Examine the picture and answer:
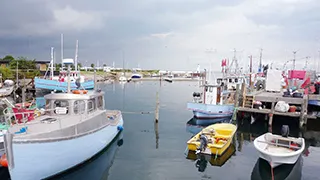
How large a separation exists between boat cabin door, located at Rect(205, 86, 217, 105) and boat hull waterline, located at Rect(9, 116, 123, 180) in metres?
15.5

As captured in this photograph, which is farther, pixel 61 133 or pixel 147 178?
pixel 147 178

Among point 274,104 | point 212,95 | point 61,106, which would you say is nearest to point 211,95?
point 212,95

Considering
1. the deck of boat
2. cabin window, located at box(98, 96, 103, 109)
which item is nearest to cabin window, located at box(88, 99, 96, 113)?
the deck of boat

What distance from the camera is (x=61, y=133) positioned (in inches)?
402

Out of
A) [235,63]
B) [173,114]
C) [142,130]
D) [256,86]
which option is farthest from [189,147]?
[235,63]

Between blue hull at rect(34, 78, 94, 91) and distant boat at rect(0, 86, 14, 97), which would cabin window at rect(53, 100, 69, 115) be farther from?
distant boat at rect(0, 86, 14, 97)

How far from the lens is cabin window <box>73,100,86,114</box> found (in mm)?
12734

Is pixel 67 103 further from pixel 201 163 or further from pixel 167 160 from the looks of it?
pixel 201 163

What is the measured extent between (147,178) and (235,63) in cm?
3569

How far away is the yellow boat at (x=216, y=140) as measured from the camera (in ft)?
46.0

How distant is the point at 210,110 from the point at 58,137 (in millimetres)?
16986

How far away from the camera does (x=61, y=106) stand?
12.8 metres

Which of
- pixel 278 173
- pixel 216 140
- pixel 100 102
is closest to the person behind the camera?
pixel 278 173

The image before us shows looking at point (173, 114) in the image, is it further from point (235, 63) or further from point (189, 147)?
point (235, 63)
